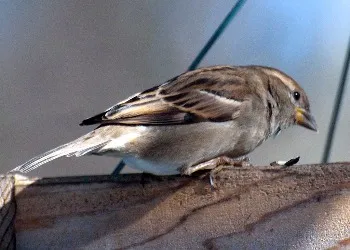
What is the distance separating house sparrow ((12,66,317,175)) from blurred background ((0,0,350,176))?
57 centimetres

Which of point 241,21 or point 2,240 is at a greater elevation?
point 241,21

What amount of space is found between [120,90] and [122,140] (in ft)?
2.84

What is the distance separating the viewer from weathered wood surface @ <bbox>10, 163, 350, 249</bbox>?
1425mm

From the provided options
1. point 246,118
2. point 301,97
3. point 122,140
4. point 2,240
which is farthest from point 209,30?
point 2,240

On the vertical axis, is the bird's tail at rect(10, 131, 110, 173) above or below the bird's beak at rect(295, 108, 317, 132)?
below

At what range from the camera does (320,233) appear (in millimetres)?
1427

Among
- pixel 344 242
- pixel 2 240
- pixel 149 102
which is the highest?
pixel 149 102

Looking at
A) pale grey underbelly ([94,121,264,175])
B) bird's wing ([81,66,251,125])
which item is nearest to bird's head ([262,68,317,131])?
bird's wing ([81,66,251,125])

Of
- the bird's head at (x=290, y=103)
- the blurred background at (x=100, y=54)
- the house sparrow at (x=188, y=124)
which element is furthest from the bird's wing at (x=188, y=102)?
the blurred background at (x=100, y=54)

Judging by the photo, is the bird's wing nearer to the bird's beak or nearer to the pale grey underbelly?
the pale grey underbelly

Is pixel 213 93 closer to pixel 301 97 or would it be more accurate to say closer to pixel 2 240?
pixel 301 97

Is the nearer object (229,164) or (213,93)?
(229,164)

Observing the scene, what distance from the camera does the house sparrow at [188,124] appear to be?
1.75 meters

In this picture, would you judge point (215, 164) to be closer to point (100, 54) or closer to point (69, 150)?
point (69, 150)
